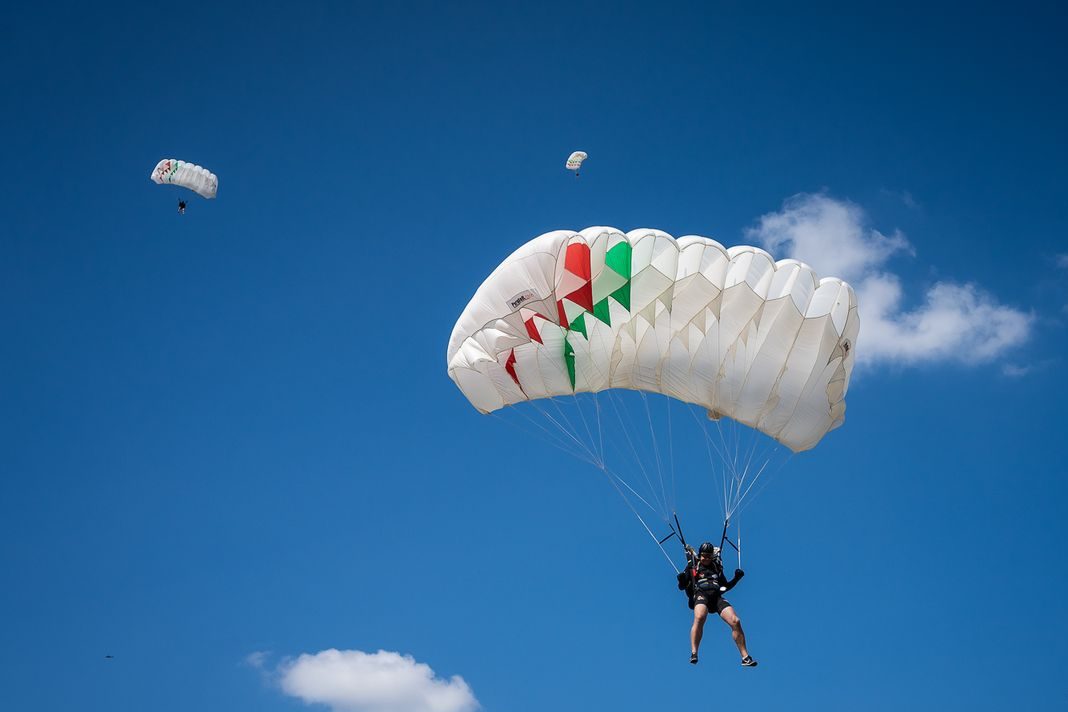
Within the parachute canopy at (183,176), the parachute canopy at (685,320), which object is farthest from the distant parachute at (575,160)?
the parachute canopy at (685,320)

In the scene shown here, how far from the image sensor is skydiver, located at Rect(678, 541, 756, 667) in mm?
14867

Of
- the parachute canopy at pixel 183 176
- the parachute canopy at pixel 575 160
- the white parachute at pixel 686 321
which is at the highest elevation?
the parachute canopy at pixel 575 160

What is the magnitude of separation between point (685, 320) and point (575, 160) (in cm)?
1514

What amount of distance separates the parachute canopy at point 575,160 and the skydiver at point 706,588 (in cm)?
1743

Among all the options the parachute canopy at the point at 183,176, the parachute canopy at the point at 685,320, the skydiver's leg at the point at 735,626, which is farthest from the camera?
the parachute canopy at the point at 183,176

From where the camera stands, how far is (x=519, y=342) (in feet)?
57.5

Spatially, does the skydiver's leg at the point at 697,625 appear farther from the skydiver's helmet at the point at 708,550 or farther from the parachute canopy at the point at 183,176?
the parachute canopy at the point at 183,176

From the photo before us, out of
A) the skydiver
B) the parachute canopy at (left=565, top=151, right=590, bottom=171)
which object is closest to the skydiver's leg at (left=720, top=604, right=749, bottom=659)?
the skydiver

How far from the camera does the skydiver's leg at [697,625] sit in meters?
14.9

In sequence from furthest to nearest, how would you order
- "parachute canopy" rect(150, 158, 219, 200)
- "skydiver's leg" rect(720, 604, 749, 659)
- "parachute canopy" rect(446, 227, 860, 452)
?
"parachute canopy" rect(150, 158, 219, 200), "parachute canopy" rect(446, 227, 860, 452), "skydiver's leg" rect(720, 604, 749, 659)

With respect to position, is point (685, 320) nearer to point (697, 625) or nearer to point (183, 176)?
point (697, 625)

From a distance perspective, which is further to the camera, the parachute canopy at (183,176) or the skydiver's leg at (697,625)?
the parachute canopy at (183,176)

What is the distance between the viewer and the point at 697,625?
15.0 m

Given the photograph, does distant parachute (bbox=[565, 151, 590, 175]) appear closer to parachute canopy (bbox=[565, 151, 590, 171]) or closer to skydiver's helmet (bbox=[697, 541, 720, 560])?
parachute canopy (bbox=[565, 151, 590, 171])
